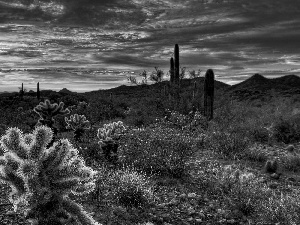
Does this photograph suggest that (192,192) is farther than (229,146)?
No

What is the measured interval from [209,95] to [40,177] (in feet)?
54.7

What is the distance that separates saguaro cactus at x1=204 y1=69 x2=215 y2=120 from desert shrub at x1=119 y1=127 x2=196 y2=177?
31.4ft

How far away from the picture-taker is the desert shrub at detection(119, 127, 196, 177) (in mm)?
8156

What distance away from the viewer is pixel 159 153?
8586mm

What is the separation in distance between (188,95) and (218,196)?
16.6m

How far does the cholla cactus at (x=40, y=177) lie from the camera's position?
334 centimetres

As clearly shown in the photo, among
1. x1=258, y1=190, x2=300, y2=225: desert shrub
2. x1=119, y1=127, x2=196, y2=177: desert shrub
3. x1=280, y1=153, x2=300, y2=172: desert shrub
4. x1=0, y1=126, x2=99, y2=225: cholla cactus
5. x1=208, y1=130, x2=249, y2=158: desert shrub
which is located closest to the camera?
x1=0, y1=126, x2=99, y2=225: cholla cactus

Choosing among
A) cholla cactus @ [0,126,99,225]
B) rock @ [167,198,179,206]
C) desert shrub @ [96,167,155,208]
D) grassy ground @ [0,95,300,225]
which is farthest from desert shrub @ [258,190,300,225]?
cholla cactus @ [0,126,99,225]

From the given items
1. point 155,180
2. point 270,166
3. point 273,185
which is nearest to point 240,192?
point 273,185

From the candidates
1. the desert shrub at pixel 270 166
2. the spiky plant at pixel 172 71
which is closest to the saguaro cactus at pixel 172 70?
the spiky plant at pixel 172 71

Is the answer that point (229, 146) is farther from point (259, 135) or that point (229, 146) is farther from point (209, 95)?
point (209, 95)

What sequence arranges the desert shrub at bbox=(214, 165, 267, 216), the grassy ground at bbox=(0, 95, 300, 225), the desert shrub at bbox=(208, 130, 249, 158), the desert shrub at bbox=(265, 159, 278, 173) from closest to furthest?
the grassy ground at bbox=(0, 95, 300, 225), the desert shrub at bbox=(214, 165, 267, 216), the desert shrub at bbox=(265, 159, 278, 173), the desert shrub at bbox=(208, 130, 249, 158)

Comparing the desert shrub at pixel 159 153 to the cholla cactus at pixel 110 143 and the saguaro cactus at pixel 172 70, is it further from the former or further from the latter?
the saguaro cactus at pixel 172 70

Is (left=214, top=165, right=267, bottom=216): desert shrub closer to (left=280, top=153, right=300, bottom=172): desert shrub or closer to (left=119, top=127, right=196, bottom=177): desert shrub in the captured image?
(left=119, top=127, right=196, bottom=177): desert shrub
